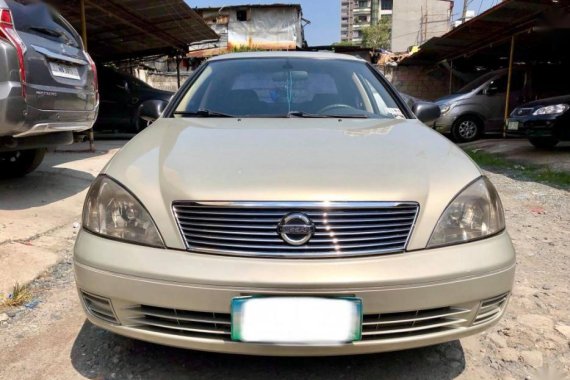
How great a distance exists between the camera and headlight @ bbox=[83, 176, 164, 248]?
1.67 m

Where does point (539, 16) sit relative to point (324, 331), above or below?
above

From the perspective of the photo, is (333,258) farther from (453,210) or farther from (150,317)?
(150,317)

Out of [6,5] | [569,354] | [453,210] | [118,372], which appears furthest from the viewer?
[6,5]

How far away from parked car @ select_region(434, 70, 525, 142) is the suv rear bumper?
841 centimetres

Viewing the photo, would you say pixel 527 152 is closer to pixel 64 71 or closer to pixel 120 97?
pixel 64 71

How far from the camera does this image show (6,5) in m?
3.45

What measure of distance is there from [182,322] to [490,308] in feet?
3.63

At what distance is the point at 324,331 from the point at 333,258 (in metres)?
0.23

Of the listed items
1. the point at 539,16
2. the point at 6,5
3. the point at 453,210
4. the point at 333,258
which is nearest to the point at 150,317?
the point at 333,258

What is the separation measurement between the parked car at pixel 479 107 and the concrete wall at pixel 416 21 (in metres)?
31.9

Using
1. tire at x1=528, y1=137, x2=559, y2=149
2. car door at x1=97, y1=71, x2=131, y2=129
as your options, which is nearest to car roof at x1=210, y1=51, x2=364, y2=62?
tire at x1=528, y1=137, x2=559, y2=149

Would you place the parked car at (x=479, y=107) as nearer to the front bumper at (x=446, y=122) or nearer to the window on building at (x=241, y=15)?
the front bumper at (x=446, y=122)

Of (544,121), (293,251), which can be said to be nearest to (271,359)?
(293,251)

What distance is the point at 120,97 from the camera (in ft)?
33.4
